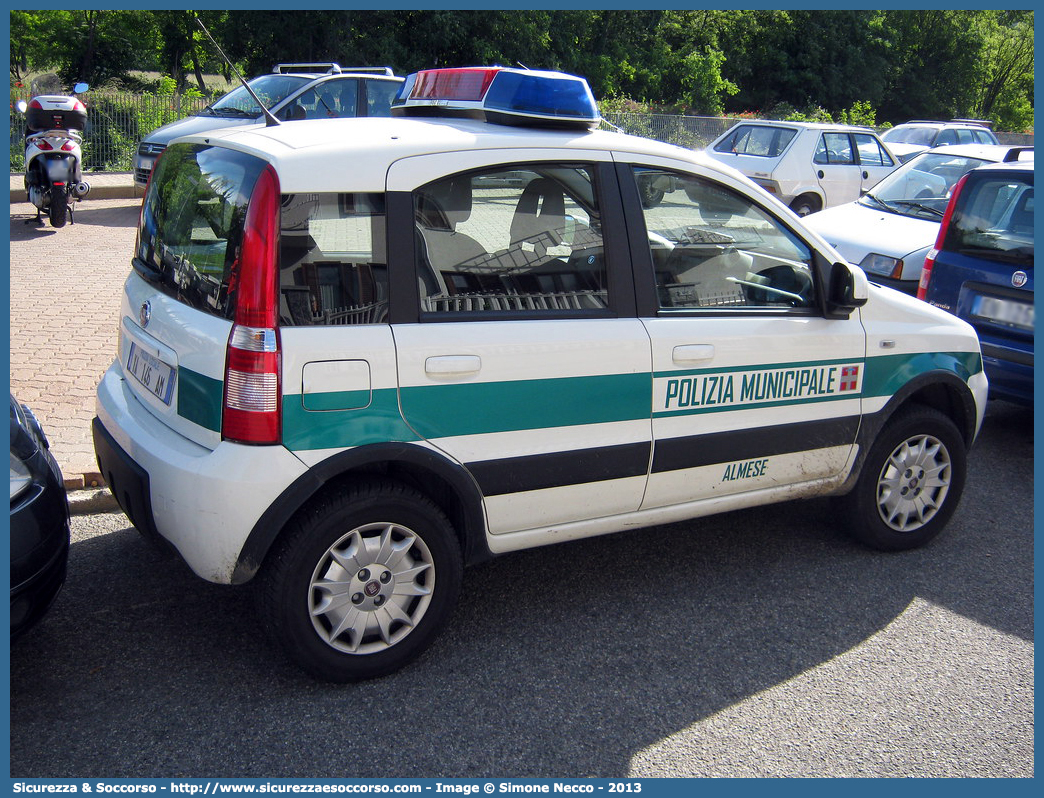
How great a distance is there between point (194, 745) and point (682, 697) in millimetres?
1652

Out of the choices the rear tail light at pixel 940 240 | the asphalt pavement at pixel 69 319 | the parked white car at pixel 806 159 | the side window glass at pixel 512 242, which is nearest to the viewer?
the side window glass at pixel 512 242

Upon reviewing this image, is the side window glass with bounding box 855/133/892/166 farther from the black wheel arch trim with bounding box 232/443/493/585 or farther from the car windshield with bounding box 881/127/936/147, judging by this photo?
the black wheel arch trim with bounding box 232/443/493/585


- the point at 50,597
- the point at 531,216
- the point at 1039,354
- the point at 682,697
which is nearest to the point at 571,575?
the point at 682,697

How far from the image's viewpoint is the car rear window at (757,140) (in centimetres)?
1525

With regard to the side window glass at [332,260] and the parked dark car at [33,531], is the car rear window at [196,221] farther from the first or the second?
the parked dark car at [33,531]

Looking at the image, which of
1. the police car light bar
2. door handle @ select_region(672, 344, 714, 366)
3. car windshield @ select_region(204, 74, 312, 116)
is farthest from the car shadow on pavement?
car windshield @ select_region(204, 74, 312, 116)

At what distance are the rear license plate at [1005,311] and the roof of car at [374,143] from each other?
3.08m

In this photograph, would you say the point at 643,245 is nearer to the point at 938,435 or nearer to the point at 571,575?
the point at 571,575

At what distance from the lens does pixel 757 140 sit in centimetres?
1557

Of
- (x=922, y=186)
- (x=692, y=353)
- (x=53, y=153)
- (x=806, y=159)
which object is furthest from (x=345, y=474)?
(x=806, y=159)

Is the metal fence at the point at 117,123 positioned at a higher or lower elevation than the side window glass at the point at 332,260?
higher

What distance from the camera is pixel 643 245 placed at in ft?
12.2

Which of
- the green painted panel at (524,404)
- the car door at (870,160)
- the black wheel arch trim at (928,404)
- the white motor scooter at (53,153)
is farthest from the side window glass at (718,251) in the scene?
the car door at (870,160)

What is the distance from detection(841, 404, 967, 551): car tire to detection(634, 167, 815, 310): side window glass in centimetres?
85
